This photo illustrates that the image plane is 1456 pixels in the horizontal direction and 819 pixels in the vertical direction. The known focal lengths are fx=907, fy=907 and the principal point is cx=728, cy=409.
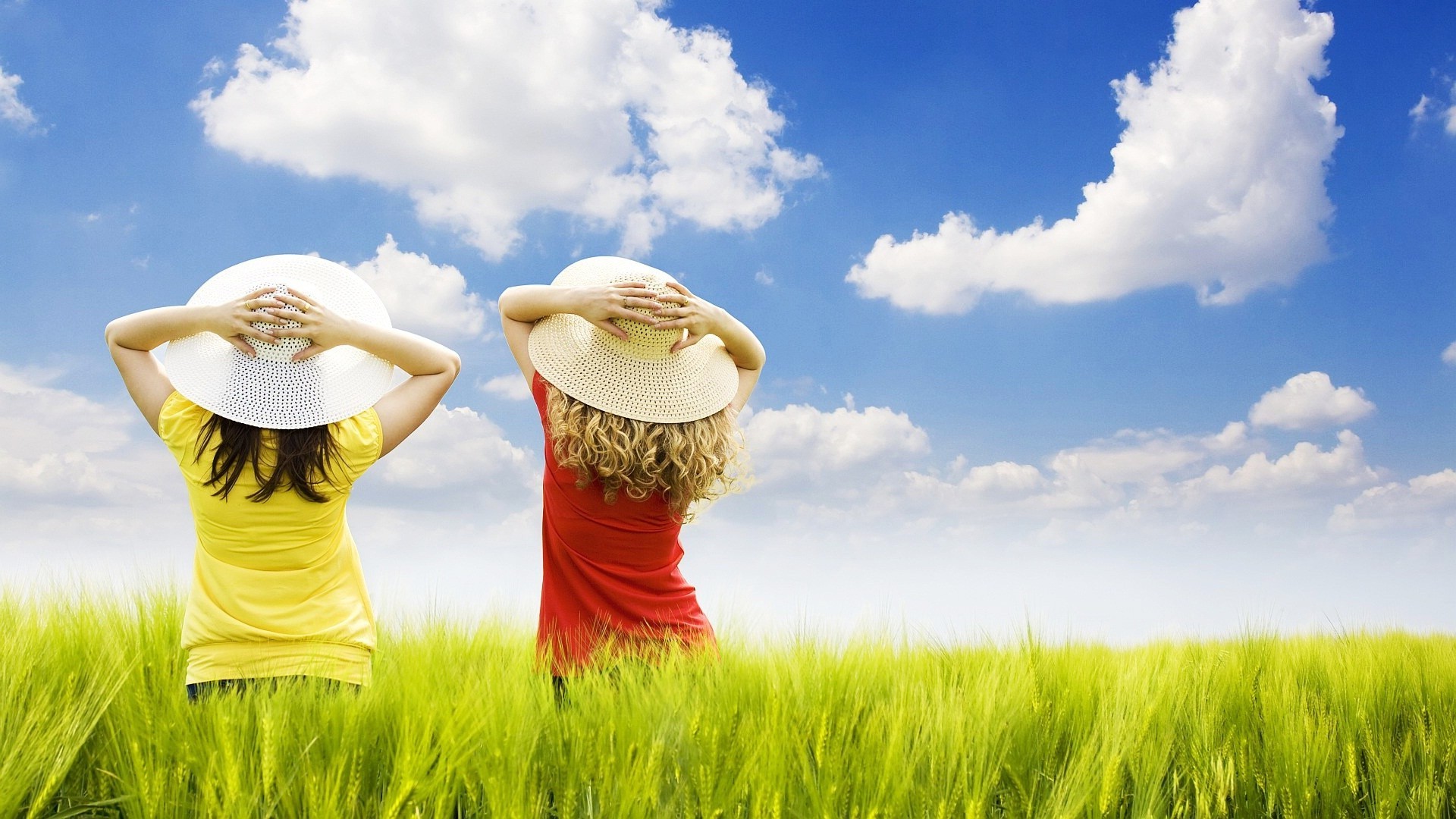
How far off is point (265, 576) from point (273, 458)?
1.05 ft

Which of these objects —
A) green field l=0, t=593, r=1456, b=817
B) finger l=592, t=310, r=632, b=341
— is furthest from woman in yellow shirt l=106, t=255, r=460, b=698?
finger l=592, t=310, r=632, b=341

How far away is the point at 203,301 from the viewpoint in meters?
2.60

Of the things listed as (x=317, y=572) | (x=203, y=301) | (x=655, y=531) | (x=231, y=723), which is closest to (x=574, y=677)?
(x=655, y=531)

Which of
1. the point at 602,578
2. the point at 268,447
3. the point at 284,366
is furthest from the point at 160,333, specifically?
the point at 602,578

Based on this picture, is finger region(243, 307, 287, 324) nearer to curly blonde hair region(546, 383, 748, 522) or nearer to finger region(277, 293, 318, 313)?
finger region(277, 293, 318, 313)

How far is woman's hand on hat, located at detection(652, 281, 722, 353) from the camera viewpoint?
113 inches

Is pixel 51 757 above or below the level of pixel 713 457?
below

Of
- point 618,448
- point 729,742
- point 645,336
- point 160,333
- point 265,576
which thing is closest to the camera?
point 729,742

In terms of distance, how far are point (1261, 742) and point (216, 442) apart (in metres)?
2.99

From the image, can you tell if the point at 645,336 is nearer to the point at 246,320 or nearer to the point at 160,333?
the point at 246,320

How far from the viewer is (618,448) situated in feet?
8.82

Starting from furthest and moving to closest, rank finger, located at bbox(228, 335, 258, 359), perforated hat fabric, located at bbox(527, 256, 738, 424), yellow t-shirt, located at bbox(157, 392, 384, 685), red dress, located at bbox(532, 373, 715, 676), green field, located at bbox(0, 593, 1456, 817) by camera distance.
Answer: perforated hat fabric, located at bbox(527, 256, 738, 424) < red dress, located at bbox(532, 373, 715, 676) < finger, located at bbox(228, 335, 258, 359) < yellow t-shirt, located at bbox(157, 392, 384, 685) < green field, located at bbox(0, 593, 1456, 817)

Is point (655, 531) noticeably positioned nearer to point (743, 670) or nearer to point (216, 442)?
point (743, 670)

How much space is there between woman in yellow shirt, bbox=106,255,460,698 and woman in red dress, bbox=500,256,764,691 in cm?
47
